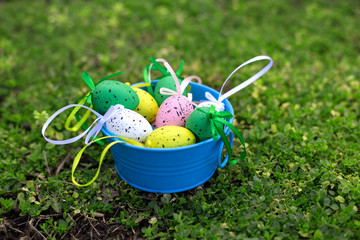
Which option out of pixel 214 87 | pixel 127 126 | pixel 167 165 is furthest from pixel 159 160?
pixel 214 87

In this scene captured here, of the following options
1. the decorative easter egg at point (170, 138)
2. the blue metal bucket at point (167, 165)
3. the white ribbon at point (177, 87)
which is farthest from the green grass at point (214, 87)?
the white ribbon at point (177, 87)

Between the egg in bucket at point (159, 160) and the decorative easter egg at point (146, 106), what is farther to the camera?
the decorative easter egg at point (146, 106)

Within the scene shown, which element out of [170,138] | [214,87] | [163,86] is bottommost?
[214,87]

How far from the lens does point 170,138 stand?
5.73ft

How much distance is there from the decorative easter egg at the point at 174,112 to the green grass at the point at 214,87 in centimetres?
44

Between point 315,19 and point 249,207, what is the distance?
3185mm

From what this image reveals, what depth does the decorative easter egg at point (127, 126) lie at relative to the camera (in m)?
1.80

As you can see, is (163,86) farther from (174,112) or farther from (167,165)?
(167,165)

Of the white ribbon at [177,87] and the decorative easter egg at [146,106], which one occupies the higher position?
the white ribbon at [177,87]

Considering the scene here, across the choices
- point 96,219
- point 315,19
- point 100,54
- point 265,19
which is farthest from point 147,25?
point 96,219

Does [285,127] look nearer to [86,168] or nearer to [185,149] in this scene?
[185,149]

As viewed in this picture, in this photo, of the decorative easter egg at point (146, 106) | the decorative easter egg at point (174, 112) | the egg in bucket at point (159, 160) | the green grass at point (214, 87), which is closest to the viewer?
the egg in bucket at point (159, 160)

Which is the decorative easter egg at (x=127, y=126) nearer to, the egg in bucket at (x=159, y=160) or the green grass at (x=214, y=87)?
the egg in bucket at (x=159, y=160)

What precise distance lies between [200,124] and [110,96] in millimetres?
555
